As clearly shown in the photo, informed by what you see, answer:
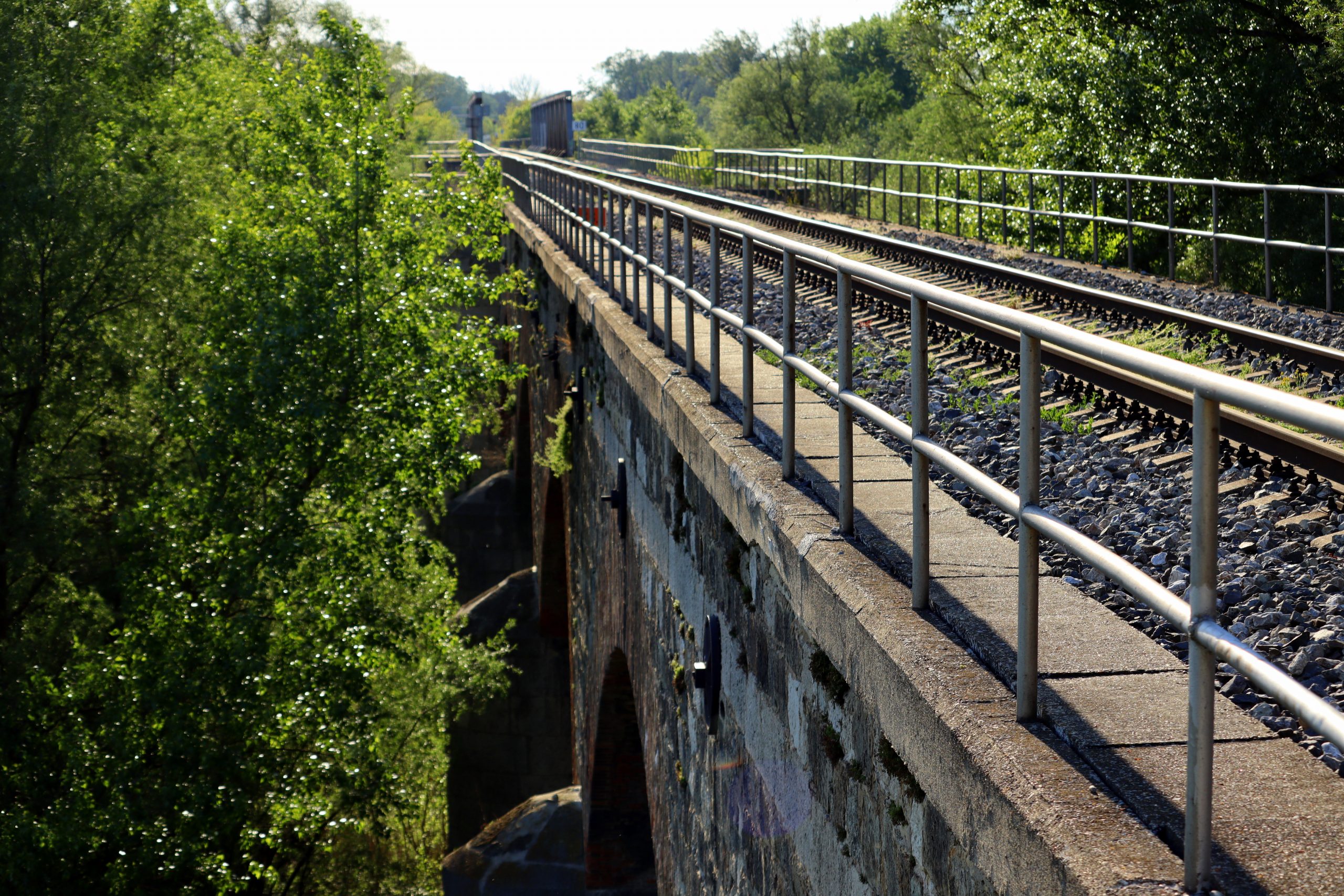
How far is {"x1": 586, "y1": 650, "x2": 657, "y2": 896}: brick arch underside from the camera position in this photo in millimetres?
10602

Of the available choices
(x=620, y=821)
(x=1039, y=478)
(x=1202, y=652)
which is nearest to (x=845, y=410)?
(x=1039, y=478)

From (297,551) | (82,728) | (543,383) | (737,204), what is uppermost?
(737,204)

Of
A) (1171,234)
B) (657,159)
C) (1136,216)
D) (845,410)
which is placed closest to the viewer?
(845,410)

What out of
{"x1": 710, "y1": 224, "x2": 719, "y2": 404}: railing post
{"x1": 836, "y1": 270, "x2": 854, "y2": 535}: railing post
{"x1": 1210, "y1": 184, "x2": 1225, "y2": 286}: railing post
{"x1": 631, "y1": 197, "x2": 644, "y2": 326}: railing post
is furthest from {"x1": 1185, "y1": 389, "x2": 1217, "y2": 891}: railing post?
{"x1": 1210, "y1": 184, "x2": 1225, "y2": 286}: railing post

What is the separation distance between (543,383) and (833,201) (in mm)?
11096

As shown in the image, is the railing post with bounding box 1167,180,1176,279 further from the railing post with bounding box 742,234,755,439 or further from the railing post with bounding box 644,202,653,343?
the railing post with bounding box 742,234,755,439

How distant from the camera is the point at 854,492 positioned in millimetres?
3988

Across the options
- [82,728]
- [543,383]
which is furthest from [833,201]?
[82,728]

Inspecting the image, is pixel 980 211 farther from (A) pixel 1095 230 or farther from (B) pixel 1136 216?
(A) pixel 1095 230

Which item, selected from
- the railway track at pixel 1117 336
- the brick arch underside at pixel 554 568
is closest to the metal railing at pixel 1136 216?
the railway track at pixel 1117 336

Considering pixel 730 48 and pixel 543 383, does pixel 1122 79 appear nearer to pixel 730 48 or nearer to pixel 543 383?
pixel 543 383

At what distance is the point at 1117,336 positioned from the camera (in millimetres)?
8156

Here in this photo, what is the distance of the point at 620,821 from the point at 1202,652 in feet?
33.2

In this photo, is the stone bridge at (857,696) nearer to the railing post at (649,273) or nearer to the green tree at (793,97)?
the railing post at (649,273)
